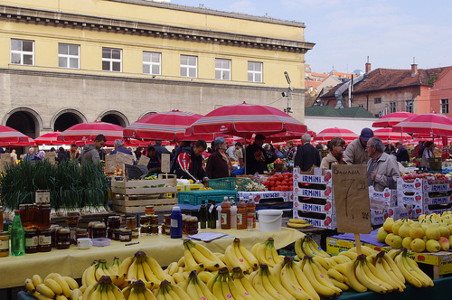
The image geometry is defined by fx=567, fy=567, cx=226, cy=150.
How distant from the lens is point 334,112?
49.8m

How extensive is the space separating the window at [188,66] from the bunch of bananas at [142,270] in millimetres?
32569

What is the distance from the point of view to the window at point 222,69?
37.5m

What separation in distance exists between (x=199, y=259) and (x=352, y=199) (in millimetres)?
1312

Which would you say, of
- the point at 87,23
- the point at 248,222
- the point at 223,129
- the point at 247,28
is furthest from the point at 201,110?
the point at 248,222

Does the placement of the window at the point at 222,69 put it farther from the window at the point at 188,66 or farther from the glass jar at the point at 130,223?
the glass jar at the point at 130,223

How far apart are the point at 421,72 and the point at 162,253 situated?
199ft

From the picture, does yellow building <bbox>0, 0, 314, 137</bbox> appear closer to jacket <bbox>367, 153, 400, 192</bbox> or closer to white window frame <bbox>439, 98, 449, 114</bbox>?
white window frame <bbox>439, 98, 449, 114</bbox>

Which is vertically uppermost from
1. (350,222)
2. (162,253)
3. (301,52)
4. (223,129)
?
(301,52)

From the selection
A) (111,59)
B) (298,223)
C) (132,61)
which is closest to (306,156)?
(298,223)

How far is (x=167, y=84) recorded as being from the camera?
35312 millimetres

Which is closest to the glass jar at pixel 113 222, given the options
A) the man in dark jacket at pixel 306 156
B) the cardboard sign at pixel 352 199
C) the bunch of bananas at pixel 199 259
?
the bunch of bananas at pixel 199 259

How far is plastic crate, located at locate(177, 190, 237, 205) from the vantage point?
777cm

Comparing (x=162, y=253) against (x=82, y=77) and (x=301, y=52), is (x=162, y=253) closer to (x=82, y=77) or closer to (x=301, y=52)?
(x=82, y=77)

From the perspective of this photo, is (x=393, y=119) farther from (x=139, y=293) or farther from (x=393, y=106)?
(x=393, y=106)
